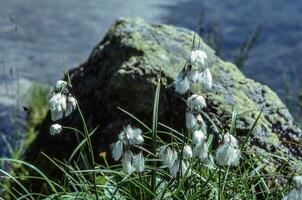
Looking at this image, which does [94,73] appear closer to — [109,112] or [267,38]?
[109,112]

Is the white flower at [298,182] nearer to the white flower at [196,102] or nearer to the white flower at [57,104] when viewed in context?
the white flower at [196,102]

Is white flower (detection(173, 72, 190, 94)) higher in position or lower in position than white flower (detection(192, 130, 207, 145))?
higher

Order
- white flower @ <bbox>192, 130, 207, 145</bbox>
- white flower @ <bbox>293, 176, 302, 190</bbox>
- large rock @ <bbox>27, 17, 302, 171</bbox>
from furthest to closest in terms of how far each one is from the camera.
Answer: large rock @ <bbox>27, 17, 302, 171</bbox>, white flower @ <bbox>192, 130, 207, 145</bbox>, white flower @ <bbox>293, 176, 302, 190</bbox>

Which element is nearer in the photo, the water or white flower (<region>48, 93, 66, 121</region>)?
white flower (<region>48, 93, 66, 121</region>)

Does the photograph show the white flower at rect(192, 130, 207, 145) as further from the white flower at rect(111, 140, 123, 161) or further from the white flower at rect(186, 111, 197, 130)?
the white flower at rect(111, 140, 123, 161)

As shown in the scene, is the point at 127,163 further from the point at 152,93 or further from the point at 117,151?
the point at 152,93

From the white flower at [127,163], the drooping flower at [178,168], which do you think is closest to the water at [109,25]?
the drooping flower at [178,168]

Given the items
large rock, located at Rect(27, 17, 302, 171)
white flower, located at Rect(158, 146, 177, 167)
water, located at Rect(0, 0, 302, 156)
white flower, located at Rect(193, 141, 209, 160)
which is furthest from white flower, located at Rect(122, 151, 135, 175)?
water, located at Rect(0, 0, 302, 156)

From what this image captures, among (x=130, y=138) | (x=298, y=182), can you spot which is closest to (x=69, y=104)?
(x=130, y=138)
